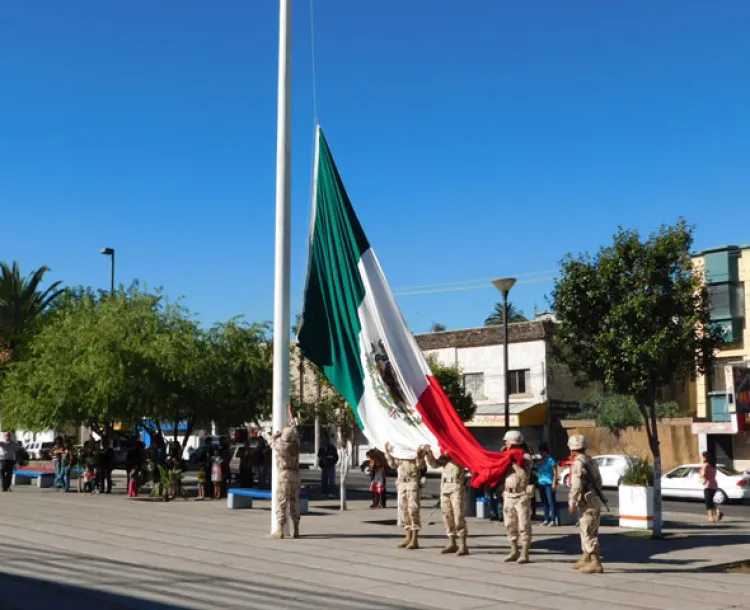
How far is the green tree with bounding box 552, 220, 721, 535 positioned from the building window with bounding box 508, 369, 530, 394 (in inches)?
1179

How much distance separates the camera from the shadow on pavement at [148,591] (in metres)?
9.25

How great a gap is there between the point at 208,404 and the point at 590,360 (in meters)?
12.6

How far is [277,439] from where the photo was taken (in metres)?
14.9

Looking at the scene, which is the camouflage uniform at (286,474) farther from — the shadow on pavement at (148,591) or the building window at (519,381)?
the building window at (519,381)

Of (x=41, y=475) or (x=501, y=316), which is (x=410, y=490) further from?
(x=501, y=316)

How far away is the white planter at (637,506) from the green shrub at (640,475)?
16cm

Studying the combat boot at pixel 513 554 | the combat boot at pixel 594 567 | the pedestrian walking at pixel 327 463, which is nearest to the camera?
the combat boot at pixel 594 567

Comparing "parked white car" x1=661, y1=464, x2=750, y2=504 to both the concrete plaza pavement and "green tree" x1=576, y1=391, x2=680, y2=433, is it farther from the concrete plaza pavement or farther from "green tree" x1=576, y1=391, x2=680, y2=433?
"green tree" x1=576, y1=391, x2=680, y2=433

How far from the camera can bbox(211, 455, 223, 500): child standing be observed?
80.1 feet

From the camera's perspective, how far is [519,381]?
155ft

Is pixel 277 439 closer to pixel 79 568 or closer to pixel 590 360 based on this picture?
pixel 79 568

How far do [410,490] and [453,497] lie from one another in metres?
0.91

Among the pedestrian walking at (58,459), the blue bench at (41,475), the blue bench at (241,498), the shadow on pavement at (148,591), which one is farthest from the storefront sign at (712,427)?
the shadow on pavement at (148,591)

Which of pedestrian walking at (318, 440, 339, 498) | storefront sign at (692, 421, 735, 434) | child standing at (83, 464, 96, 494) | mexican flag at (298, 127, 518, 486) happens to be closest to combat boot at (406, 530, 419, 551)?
mexican flag at (298, 127, 518, 486)
